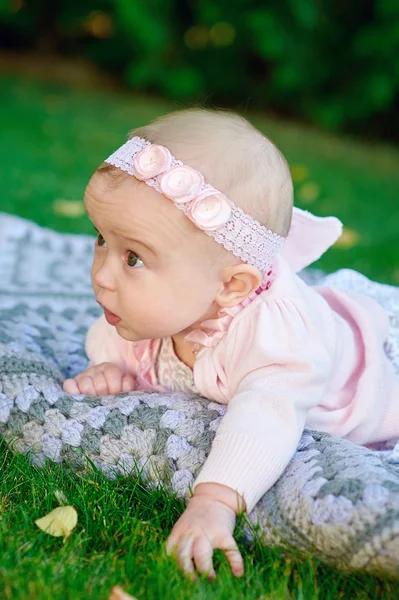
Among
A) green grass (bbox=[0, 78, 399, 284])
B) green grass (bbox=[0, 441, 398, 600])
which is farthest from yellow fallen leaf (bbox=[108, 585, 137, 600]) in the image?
green grass (bbox=[0, 78, 399, 284])

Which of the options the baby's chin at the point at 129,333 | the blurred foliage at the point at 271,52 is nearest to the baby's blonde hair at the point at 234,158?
the baby's chin at the point at 129,333

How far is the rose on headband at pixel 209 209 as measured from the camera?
1816 mm

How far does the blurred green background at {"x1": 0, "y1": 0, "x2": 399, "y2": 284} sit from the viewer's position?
5930 mm

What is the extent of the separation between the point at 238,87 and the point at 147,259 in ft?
22.4

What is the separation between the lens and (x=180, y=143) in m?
1.87

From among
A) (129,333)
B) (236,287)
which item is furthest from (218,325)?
(129,333)

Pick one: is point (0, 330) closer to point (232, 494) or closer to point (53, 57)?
point (232, 494)

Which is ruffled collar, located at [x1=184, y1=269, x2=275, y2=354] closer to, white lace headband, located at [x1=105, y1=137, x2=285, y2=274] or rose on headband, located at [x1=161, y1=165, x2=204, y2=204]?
white lace headband, located at [x1=105, y1=137, x2=285, y2=274]

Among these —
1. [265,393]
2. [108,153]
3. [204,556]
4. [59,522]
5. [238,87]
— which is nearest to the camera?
[204,556]

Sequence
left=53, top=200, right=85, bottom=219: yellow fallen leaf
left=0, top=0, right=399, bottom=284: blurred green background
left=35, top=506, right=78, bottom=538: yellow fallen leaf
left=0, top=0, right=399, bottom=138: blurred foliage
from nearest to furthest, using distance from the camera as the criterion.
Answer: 1. left=35, top=506, right=78, bottom=538: yellow fallen leaf
2. left=53, top=200, right=85, bottom=219: yellow fallen leaf
3. left=0, top=0, right=399, bottom=284: blurred green background
4. left=0, top=0, right=399, bottom=138: blurred foliage

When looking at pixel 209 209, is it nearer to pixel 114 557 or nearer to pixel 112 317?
pixel 112 317

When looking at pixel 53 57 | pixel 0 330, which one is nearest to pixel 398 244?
pixel 0 330

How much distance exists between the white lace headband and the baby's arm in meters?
0.52

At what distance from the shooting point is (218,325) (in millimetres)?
1983
